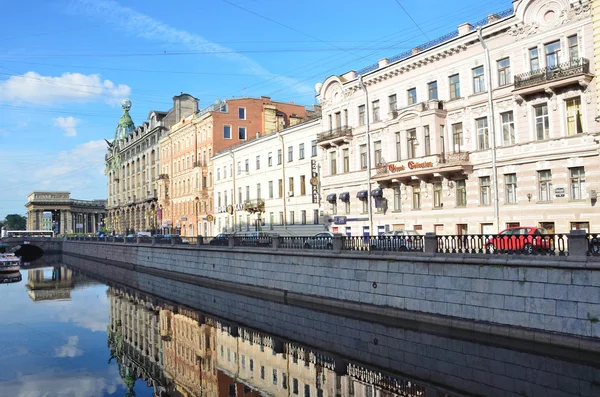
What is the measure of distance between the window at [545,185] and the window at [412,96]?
379 inches

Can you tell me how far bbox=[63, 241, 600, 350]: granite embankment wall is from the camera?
49.2 feet

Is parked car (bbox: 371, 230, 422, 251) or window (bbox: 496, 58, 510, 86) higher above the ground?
window (bbox: 496, 58, 510, 86)

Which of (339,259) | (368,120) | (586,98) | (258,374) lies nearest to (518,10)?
(586,98)

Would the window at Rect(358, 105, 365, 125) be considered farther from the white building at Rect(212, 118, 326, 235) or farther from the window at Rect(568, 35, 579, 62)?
the window at Rect(568, 35, 579, 62)

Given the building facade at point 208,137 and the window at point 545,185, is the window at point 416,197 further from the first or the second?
the building facade at point 208,137

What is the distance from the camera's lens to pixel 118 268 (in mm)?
56500

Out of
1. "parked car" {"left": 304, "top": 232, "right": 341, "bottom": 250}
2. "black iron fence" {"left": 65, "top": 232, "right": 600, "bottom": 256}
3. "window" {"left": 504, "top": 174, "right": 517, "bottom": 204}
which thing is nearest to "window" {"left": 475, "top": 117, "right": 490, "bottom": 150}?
"window" {"left": 504, "top": 174, "right": 517, "bottom": 204}

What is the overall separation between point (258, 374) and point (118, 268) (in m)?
44.3

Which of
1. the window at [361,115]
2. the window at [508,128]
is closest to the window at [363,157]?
the window at [361,115]

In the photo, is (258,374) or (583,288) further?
(258,374)

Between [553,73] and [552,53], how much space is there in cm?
130

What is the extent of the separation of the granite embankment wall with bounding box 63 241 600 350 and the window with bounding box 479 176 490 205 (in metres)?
9.76

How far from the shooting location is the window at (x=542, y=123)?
25430mm

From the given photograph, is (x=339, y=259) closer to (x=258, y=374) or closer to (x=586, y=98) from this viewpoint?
(x=258, y=374)
